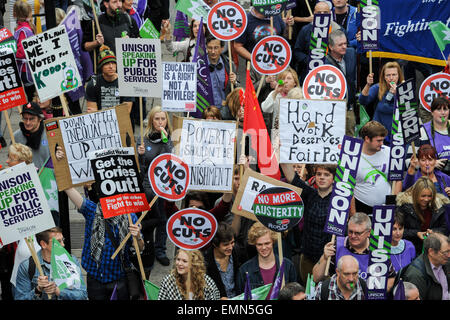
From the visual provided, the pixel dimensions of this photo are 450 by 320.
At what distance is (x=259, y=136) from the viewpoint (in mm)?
10617

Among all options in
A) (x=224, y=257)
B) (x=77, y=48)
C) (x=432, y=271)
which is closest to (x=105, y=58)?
(x=77, y=48)

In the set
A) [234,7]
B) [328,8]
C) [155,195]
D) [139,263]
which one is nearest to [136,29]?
[234,7]

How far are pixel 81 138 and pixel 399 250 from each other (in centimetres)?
364

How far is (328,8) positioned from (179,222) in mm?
5206

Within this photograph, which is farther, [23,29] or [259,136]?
[23,29]

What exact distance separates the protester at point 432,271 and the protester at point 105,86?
5264 millimetres

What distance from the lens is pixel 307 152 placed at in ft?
33.9

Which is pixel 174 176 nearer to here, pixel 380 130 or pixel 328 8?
pixel 380 130

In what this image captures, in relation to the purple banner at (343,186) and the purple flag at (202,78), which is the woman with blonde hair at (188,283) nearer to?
the purple banner at (343,186)

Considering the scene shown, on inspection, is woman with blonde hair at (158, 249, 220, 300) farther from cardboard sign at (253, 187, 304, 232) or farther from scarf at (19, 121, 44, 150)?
scarf at (19, 121, 44, 150)

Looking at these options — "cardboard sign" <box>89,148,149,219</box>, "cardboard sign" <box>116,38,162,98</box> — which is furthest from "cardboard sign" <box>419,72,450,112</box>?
"cardboard sign" <box>89,148,149,219</box>

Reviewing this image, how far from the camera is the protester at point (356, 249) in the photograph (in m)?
9.22

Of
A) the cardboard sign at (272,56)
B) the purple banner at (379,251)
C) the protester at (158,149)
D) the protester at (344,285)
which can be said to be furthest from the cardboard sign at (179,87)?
the protester at (344,285)

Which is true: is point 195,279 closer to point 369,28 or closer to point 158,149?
point 158,149
